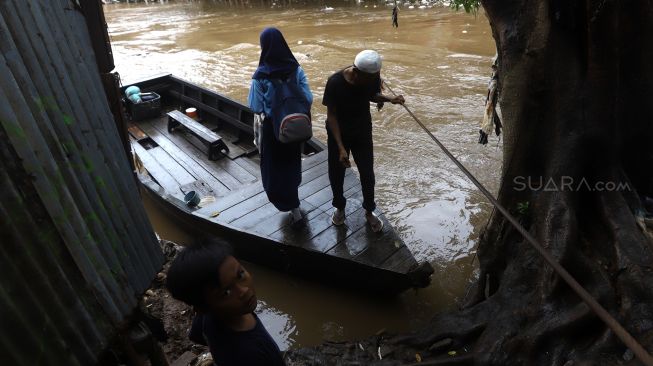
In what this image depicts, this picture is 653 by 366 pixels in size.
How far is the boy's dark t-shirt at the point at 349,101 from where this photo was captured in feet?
11.5

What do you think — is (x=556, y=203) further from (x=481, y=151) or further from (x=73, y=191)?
(x=481, y=151)

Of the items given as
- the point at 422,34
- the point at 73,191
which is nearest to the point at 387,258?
the point at 73,191

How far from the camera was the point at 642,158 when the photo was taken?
3234mm

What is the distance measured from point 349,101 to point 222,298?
2301 millimetres

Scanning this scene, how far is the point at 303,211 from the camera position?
466cm

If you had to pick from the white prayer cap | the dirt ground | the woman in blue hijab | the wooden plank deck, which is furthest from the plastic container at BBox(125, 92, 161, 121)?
the white prayer cap

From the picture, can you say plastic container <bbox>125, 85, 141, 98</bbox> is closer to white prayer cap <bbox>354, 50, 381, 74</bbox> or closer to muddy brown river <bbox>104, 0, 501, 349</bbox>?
muddy brown river <bbox>104, 0, 501, 349</bbox>

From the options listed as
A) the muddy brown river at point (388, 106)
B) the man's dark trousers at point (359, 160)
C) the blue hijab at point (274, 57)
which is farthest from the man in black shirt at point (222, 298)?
the muddy brown river at point (388, 106)

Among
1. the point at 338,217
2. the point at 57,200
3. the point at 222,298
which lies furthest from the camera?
the point at 338,217

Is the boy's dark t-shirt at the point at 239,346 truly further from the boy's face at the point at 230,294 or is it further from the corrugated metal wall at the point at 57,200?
the corrugated metal wall at the point at 57,200

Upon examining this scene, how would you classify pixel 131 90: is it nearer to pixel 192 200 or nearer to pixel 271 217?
pixel 192 200

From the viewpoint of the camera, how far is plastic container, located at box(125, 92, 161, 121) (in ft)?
25.9

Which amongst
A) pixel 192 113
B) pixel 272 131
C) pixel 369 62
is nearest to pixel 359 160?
pixel 272 131

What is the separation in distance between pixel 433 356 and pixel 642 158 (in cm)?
221
